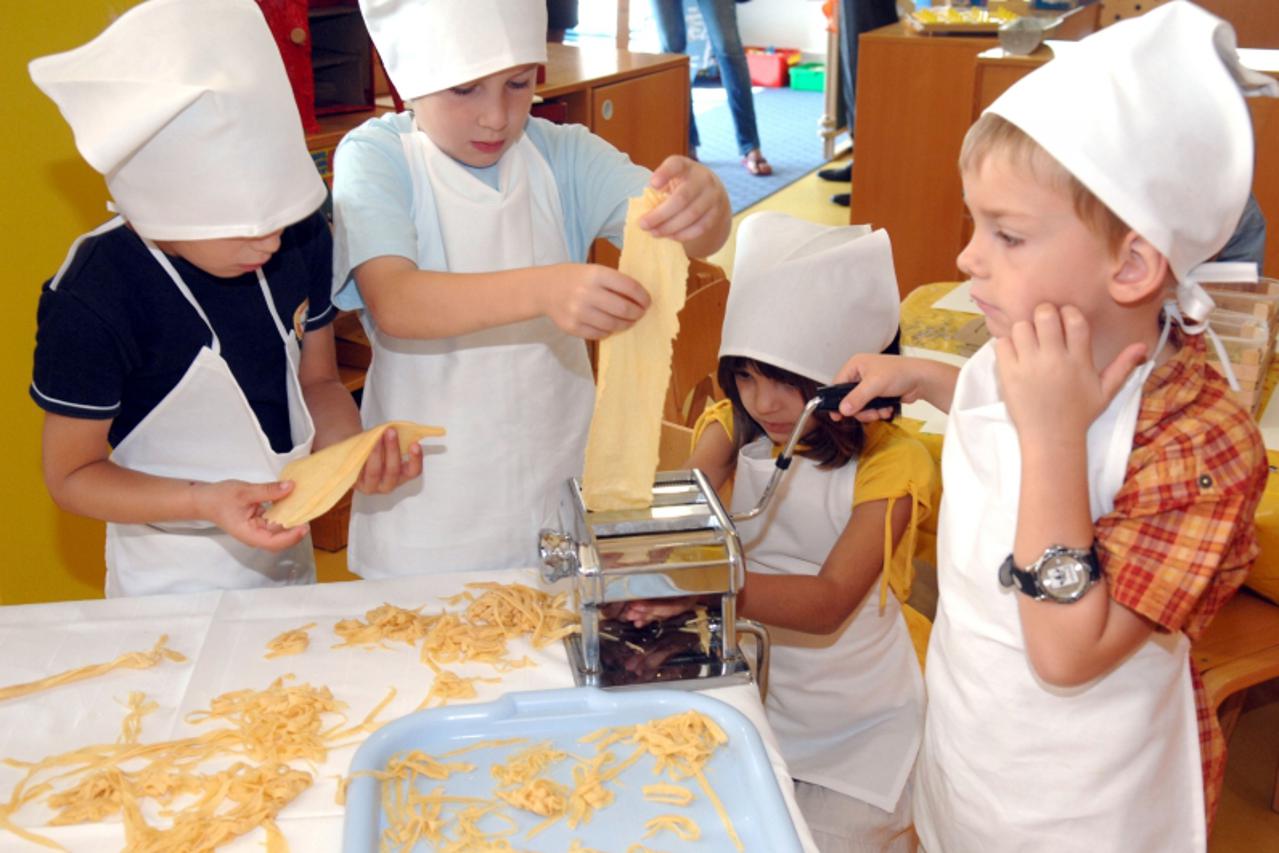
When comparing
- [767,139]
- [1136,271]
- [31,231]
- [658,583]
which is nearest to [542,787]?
[658,583]

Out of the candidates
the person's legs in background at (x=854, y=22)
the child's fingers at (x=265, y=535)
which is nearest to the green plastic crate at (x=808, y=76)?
the person's legs in background at (x=854, y=22)

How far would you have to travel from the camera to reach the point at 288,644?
46.7 inches

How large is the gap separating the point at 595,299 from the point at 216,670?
1.74 feet

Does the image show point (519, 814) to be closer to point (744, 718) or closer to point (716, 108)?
point (744, 718)

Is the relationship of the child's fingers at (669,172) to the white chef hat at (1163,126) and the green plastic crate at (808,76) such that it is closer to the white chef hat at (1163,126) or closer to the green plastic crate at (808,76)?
the white chef hat at (1163,126)

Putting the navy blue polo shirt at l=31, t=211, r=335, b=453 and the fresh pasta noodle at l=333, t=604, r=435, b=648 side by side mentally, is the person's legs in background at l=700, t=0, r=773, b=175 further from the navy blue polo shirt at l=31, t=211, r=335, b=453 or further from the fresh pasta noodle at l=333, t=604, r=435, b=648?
the fresh pasta noodle at l=333, t=604, r=435, b=648

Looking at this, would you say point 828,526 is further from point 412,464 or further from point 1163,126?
point 1163,126

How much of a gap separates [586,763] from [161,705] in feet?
1.36

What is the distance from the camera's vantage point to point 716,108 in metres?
7.21

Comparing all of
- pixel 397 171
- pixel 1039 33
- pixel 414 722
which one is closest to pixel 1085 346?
pixel 414 722

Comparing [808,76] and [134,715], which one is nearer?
[134,715]

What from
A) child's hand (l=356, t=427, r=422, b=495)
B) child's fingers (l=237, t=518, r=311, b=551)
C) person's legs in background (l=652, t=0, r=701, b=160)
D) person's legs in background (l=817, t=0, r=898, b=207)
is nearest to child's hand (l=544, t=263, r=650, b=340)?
child's hand (l=356, t=427, r=422, b=495)

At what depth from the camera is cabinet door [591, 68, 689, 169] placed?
315cm

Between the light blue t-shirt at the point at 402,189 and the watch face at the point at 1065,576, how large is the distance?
0.78m
